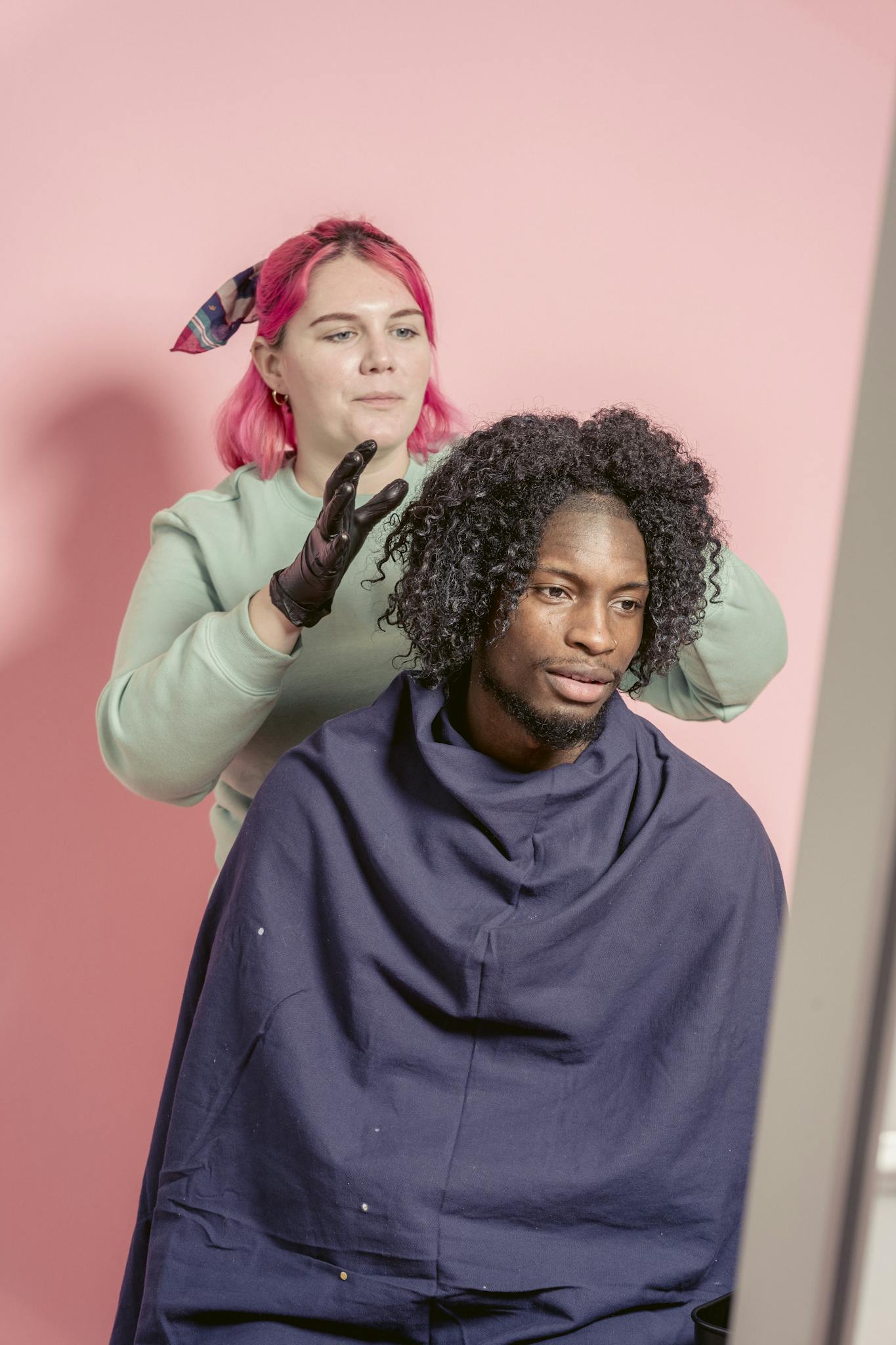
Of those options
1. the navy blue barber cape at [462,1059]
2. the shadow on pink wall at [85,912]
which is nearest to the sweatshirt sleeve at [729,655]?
the navy blue barber cape at [462,1059]

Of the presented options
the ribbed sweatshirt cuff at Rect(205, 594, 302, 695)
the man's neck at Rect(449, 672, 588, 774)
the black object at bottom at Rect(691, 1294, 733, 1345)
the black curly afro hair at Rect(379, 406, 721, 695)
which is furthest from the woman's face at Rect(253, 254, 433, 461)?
the black object at bottom at Rect(691, 1294, 733, 1345)

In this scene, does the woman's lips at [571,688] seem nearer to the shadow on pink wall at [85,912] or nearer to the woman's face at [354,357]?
the woman's face at [354,357]

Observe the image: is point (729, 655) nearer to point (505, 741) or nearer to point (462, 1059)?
point (505, 741)

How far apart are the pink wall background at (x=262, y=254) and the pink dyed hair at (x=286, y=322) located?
440mm

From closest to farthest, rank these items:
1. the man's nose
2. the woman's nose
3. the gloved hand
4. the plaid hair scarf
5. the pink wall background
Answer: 1. the man's nose
2. the gloved hand
3. the woman's nose
4. the plaid hair scarf
5. the pink wall background

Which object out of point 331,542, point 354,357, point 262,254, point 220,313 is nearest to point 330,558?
point 331,542

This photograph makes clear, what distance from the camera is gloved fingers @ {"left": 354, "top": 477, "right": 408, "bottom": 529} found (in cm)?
166

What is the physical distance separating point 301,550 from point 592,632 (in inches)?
17.2

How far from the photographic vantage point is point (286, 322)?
193 centimetres

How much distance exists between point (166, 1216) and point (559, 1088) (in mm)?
440

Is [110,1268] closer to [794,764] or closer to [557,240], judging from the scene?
[794,764]

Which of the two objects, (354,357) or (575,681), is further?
(354,357)

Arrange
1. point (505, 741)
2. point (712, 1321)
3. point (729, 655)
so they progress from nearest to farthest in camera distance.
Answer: point (712, 1321) < point (505, 741) < point (729, 655)

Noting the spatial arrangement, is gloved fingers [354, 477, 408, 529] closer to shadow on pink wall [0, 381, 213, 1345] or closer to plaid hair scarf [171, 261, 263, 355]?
plaid hair scarf [171, 261, 263, 355]
